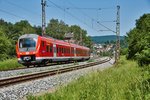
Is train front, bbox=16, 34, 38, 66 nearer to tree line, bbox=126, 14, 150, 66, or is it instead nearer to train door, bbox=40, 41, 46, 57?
train door, bbox=40, 41, 46, 57

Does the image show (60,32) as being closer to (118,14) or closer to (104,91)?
(118,14)

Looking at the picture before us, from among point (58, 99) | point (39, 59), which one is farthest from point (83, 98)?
point (39, 59)

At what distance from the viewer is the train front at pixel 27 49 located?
28.8 meters

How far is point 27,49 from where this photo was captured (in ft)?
96.0

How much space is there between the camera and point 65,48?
38.7m

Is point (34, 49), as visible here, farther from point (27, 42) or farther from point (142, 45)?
point (142, 45)

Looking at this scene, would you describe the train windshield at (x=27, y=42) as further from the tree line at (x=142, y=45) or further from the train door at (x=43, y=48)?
the tree line at (x=142, y=45)

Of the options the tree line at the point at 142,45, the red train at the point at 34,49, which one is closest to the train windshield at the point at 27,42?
the red train at the point at 34,49

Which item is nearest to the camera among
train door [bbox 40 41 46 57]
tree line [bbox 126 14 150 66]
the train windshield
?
tree line [bbox 126 14 150 66]

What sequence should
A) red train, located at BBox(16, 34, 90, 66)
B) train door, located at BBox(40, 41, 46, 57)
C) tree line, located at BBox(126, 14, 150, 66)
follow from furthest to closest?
Answer: train door, located at BBox(40, 41, 46, 57) → red train, located at BBox(16, 34, 90, 66) → tree line, located at BBox(126, 14, 150, 66)

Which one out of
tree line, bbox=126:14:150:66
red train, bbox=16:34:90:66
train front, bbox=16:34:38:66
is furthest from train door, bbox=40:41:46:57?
tree line, bbox=126:14:150:66

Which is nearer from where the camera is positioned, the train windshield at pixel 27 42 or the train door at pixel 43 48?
the train windshield at pixel 27 42

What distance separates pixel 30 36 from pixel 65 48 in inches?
371

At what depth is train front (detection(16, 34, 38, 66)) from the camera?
28.8m
